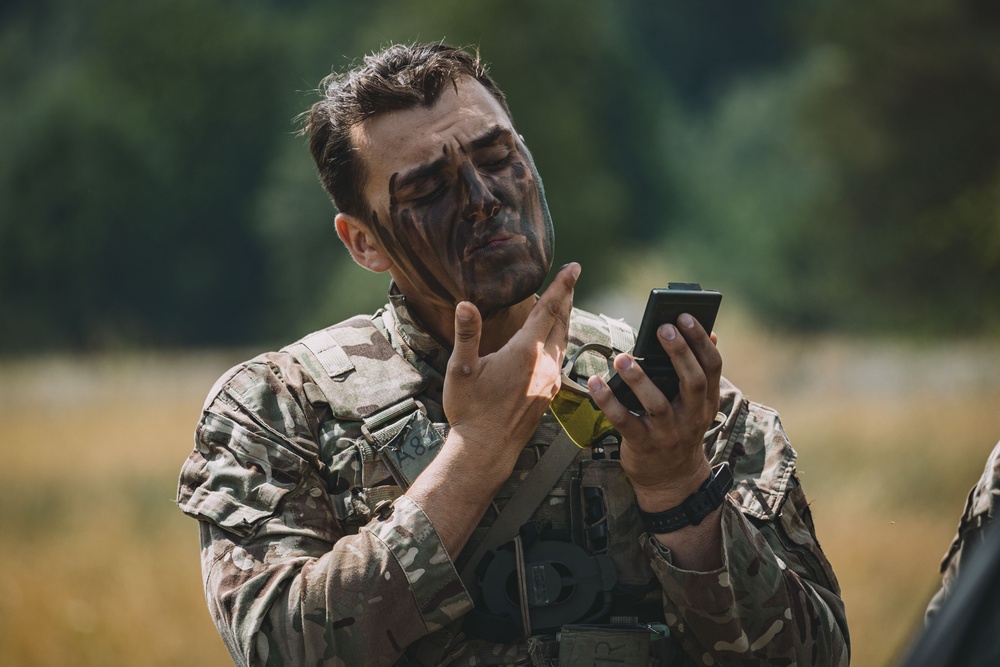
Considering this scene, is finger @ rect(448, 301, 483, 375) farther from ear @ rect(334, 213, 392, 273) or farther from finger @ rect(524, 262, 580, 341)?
ear @ rect(334, 213, 392, 273)

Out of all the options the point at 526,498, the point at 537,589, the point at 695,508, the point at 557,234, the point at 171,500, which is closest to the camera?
the point at 695,508

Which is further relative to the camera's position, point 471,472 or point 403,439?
point 403,439

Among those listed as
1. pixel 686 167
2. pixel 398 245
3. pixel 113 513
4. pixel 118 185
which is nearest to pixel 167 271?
pixel 118 185

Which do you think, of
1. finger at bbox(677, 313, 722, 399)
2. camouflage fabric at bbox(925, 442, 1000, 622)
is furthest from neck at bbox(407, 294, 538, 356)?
camouflage fabric at bbox(925, 442, 1000, 622)

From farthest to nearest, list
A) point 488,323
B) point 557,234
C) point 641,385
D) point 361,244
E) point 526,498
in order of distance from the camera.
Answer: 1. point 557,234
2. point 361,244
3. point 488,323
4. point 526,498
5. point 641,385

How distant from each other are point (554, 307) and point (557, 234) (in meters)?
38.0

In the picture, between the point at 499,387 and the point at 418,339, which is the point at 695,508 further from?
the point at 418,339

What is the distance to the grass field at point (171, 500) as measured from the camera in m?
10.5

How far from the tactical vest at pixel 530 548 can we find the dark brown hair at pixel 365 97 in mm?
543

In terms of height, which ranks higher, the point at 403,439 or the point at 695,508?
the point at 403,439

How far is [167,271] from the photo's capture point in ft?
197

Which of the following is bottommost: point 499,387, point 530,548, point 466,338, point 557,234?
point 530,548

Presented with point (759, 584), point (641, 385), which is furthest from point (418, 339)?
point (759, 584)

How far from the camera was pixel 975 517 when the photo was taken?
372cm
